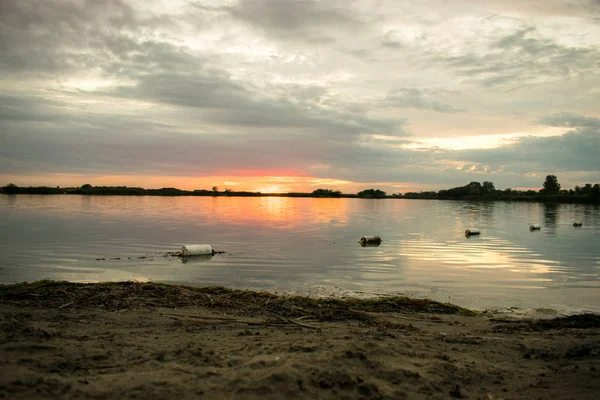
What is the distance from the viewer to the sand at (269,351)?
523 centimetres

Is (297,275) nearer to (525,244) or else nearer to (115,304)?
(115,304)

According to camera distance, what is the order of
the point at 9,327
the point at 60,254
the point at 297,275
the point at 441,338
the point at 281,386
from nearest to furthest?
1. the point at 281,386
2. the point at 9,327
3. the point at 441,338
4. the point at 297,275
5. the point at 60,254

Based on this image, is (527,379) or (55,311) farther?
(55,311)

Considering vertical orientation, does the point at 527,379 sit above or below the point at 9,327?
below

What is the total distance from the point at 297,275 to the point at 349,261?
5371mm

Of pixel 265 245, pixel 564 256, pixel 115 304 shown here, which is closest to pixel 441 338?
pixel 115 304

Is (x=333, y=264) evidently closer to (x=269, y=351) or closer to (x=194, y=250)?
(x=194, y=250)

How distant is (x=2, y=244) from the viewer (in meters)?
24.8

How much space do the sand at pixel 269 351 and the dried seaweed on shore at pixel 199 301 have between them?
2.9 inches

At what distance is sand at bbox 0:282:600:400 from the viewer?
5230 mm

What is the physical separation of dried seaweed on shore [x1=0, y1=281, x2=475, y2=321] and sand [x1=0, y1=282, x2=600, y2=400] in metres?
0.07

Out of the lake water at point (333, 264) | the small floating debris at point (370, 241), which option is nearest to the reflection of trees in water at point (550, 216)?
the lake water at point (333, 264)

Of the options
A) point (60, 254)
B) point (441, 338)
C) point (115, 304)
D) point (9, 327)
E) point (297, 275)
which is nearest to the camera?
point (9, 327)

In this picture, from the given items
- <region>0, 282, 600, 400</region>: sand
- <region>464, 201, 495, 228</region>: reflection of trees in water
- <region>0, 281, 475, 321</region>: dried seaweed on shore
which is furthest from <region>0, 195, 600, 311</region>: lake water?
<region>464, 201, 495, 228</region>: reflection of trees in water
